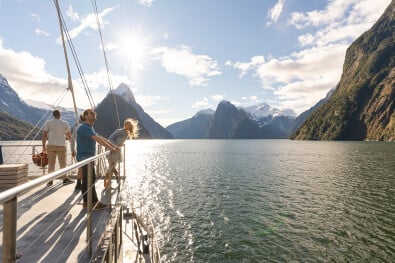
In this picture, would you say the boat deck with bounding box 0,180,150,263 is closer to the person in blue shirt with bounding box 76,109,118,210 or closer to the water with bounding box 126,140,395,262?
the person in blue shirt with bounding box 76,109,118,210

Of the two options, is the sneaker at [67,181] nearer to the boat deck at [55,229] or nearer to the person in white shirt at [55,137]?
the person in white shirt at [55,137]

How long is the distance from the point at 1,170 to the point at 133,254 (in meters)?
5.49

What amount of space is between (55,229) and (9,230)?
4.56 m

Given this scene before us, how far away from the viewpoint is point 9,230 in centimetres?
189

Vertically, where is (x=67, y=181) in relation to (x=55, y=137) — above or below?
below

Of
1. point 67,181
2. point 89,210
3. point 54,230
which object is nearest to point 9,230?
point 89,210

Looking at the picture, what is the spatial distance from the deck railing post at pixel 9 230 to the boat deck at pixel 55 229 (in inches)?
56.7

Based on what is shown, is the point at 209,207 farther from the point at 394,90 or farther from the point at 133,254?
the point at 394,90

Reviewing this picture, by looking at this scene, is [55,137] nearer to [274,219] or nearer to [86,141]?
[86,141]

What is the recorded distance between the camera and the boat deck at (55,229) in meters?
4.67

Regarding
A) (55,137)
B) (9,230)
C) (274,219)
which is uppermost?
(55,137)

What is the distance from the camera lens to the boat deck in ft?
15.3

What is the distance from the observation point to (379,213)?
2253cm

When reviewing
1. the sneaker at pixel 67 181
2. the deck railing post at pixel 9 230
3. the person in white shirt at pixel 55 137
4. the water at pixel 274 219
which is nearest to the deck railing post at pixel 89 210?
the deck railing post at pixel 9 230
